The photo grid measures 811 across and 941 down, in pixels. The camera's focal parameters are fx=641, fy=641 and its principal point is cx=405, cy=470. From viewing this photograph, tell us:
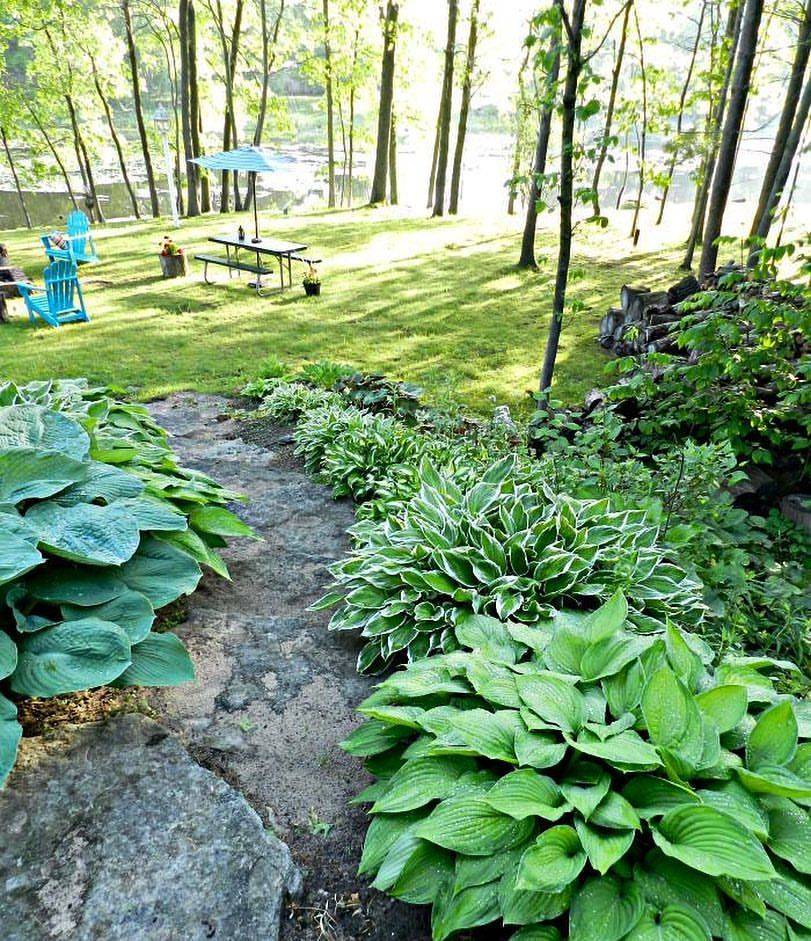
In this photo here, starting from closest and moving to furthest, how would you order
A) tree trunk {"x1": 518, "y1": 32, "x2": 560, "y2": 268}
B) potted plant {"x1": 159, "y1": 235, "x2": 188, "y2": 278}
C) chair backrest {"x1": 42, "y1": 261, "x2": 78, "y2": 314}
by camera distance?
tree trunk {"x1": 518, "y1": 32, "x2": 560, "y2": 268}, chair backrest {"x1": 42, "y1": 261, "x2": 78, "y2": 314}, potted plant {"x1": 159, "y1": 235, "x2": 188, "y2": 278}

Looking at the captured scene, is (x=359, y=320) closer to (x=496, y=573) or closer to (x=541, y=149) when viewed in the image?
(x=541, y=149)

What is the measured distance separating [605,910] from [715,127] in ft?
33.8

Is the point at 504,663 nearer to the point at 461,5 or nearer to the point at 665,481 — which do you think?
A: the point at 665,481

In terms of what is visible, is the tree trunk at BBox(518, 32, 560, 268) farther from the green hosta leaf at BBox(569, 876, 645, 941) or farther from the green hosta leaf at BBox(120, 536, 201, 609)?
the green hosta leaf at BBox(569, 876, 645, 941)

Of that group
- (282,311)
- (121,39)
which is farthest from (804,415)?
(121,39)

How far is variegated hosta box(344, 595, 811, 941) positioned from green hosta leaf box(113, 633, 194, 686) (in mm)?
587

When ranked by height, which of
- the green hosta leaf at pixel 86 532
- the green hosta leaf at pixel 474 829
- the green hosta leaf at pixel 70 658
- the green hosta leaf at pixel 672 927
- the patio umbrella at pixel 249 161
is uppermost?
the patio umbrella at pixel 249 161

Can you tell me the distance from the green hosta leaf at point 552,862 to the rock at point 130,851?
64 cm

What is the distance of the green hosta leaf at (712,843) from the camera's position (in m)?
1.31

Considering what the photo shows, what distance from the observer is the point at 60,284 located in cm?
871

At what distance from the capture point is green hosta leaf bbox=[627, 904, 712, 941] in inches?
51.5

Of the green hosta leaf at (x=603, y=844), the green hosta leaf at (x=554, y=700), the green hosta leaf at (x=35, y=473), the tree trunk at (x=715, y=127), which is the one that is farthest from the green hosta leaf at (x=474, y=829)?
the tree trunk at (x=715, y=127)

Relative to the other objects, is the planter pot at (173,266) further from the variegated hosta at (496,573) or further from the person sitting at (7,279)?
the variegated hosta at (496,573)

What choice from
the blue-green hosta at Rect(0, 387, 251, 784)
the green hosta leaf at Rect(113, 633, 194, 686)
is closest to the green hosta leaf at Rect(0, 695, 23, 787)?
the blue-green hosta at Rect(0, 387, 251, 784)
